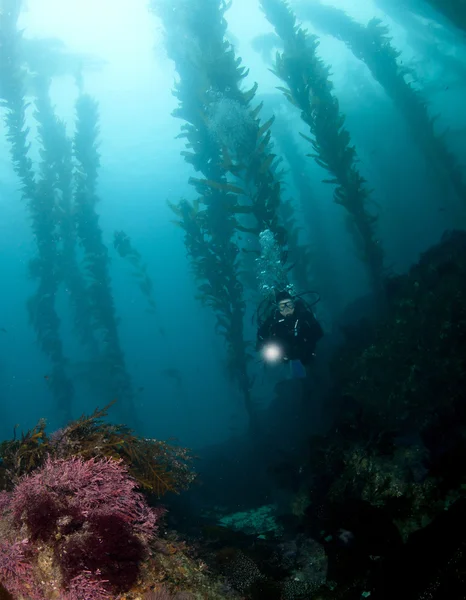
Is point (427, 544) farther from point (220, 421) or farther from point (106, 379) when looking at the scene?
point (220, 421)

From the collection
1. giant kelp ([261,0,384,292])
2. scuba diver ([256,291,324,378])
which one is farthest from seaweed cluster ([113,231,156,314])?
scuba diver ([256,291,324,378])

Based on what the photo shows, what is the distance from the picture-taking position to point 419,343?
244 inches

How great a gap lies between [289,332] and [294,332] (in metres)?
0.10

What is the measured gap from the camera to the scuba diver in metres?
6.78

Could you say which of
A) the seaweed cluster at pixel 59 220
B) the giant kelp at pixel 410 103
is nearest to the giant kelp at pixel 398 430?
the giant kelp at pixel 410 103

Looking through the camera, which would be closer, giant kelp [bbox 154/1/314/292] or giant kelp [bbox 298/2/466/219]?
giant kelp [bbox 154/1/314/292]

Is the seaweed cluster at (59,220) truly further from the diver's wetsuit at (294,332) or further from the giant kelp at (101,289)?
the diver's wetsuit at (294,332)

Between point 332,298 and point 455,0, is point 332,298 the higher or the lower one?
Answer: the lower one

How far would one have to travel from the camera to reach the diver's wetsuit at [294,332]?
22.3 ft

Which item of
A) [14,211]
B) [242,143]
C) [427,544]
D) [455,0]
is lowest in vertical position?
[427,544]

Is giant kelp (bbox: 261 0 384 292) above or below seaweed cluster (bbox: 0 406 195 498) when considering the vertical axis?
above

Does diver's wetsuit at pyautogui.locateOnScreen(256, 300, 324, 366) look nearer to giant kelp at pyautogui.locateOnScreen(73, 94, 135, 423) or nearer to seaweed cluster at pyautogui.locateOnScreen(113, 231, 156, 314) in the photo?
giant kelp at pyautogui.locateOnScreen(73, 94, 135, 423)

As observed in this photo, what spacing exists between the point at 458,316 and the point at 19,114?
46.5ft

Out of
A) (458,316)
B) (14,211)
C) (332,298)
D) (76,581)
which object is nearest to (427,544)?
(76,581)
